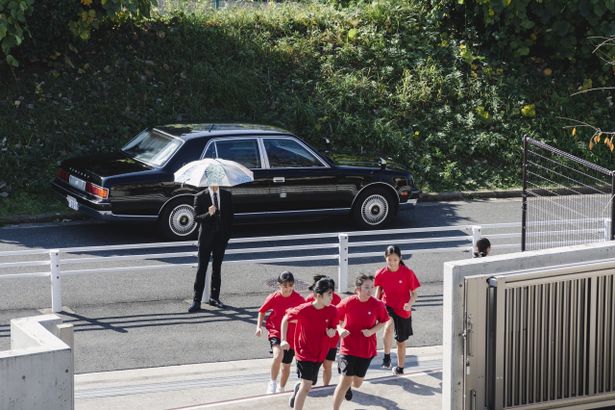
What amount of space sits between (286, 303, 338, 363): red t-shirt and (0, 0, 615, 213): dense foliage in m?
9.95

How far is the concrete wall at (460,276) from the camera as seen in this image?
7969mm

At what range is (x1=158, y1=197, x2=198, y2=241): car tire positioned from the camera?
50.2 ft

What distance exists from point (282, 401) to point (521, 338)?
90.5 inches

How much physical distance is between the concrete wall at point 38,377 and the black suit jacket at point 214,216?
5.71m

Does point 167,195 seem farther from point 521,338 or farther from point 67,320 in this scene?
point 521,338

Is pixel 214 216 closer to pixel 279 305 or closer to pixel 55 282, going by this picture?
pixel 55 282

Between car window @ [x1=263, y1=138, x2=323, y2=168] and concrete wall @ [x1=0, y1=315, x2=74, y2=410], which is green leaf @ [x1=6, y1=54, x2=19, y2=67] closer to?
car window @ [x1=263, y1=138, x2=323, y2=168]

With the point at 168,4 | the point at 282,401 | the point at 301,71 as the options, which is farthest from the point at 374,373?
the point at 168,4

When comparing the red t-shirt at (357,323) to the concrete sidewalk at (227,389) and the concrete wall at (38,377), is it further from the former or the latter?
the concrete wall at (38,377)

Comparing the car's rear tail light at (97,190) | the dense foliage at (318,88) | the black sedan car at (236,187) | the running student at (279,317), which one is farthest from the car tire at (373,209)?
the running student at (279,317)

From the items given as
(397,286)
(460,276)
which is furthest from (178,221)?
(460,276)

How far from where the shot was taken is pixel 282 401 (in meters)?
9.37

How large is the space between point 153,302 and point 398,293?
352 cm

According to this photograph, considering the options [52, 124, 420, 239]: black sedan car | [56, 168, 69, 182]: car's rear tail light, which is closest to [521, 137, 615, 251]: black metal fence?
[52, 124, 420, 239]: black sedan car
